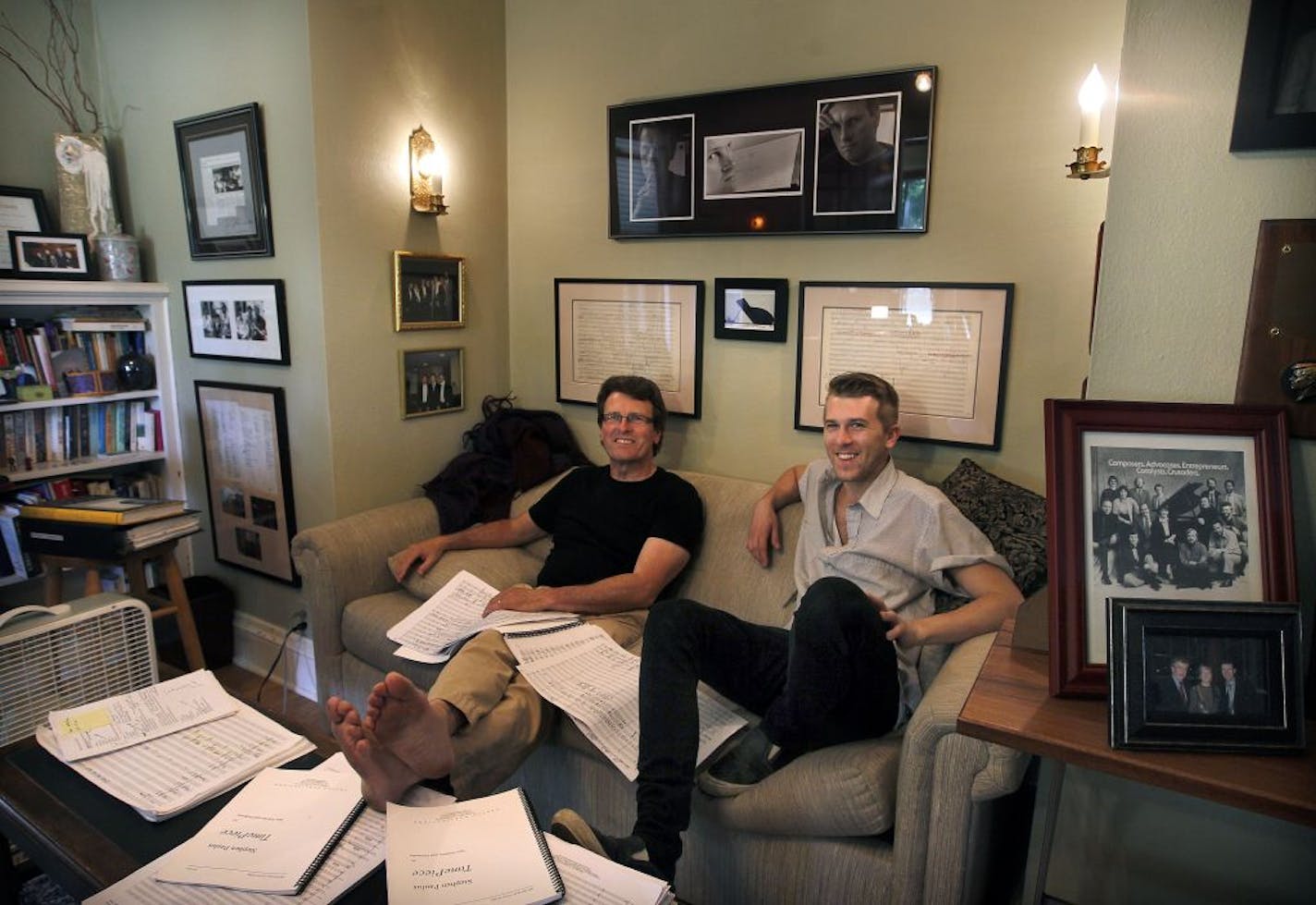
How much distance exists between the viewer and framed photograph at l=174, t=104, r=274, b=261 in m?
2.65

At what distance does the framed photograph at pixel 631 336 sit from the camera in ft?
9.07

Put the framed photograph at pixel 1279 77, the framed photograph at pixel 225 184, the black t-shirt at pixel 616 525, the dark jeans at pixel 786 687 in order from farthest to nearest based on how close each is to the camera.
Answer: the framed photograph at pixel 225 184
the black t-shirt at pixel 616 525
the dark jeans at pixel 786 687
the framed photograph at pixel 1279 77

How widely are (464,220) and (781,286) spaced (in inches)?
50.0

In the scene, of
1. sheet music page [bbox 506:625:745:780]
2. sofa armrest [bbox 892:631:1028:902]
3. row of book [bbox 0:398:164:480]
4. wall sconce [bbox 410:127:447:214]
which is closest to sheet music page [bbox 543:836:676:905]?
sheet music page [bbox 506:625:745:780]

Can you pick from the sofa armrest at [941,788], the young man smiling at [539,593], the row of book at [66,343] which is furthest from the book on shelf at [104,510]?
the sofa armrest at [941,788]

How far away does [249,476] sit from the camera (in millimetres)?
2973

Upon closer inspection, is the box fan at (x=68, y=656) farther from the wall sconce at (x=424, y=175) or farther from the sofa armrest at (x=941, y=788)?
the sofa armrest at (x=941, y=788)

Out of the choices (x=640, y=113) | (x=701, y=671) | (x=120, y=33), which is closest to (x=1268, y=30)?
(x=701, y=671)

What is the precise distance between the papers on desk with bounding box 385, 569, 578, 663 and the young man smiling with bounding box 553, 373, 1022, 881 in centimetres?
56

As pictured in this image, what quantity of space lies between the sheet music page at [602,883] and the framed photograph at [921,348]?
1.59 metres

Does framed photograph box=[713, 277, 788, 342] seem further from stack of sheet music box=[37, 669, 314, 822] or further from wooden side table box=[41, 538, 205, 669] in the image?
wooden side table box=[41, 538, 205, 669]

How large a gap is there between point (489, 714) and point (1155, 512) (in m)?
1.32

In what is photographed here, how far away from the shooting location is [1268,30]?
98cm

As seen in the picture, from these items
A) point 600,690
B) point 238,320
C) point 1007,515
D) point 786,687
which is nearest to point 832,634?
point 786,687
